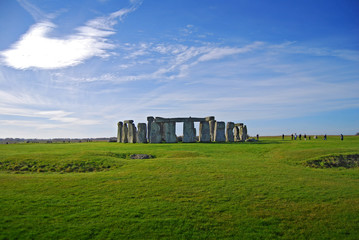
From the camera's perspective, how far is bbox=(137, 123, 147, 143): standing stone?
126 feet

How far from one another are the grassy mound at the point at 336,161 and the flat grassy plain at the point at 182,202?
1.25 metres

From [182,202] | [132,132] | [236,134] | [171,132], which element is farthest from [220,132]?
[182,202]

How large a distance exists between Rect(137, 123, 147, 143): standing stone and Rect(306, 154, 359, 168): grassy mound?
23.7 meters

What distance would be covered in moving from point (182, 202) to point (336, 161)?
14.8m

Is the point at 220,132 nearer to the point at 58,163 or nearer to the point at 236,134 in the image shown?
the point at 236,134

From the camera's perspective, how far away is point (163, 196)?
39.8 ft

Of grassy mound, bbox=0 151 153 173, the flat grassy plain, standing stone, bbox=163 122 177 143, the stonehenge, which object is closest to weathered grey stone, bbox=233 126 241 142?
the stonehenge

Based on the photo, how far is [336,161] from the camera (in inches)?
796

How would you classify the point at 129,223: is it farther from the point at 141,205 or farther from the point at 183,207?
the point at 183,207

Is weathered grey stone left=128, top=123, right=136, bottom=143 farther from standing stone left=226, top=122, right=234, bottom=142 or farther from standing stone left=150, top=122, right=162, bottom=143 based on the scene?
standing stone left=226, top=122, right=234, bottom=142

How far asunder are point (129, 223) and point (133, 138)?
31.2 m

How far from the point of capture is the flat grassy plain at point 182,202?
29.6 ft

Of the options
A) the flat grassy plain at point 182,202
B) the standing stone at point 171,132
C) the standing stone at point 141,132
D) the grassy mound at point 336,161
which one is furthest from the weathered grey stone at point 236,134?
the flat grassy plain at point 182,202

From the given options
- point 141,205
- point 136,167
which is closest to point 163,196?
point 141,205
